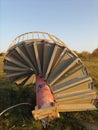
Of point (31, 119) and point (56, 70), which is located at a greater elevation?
point (56, 70)

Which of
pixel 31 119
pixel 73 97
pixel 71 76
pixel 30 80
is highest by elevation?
pixel 30 80

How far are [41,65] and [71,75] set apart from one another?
121 centimetres

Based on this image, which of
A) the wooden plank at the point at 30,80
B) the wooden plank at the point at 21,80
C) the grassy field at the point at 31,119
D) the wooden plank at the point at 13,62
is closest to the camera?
the grassy field at the point at 31,119

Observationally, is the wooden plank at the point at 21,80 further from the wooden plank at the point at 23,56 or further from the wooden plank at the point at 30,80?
the wooden plank at the point at 23,56

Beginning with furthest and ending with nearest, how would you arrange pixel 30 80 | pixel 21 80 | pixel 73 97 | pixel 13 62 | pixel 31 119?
1. pixel 30 80
2. pixel 21 80
3. pixel 13 62
4. pixel 73 97
5. pixel 31 119

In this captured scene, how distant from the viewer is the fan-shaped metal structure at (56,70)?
23.4 ft

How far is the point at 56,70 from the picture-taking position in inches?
308

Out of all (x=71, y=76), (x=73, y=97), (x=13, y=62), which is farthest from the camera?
(x=13, y=62)

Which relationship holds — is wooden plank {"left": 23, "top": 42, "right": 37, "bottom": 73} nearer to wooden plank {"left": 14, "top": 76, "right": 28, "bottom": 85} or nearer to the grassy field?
the grassy field

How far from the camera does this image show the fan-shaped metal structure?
23.4 feet

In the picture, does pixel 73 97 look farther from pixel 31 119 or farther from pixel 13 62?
pixel 13 62

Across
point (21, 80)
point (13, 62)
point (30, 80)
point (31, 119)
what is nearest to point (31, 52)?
point (13, 62)

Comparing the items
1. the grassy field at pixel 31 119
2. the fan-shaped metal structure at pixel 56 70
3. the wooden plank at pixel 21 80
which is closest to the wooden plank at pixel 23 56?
the fan-shaped metal structure at pixel 56 70

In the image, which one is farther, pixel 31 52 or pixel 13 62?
pixel 13 62
